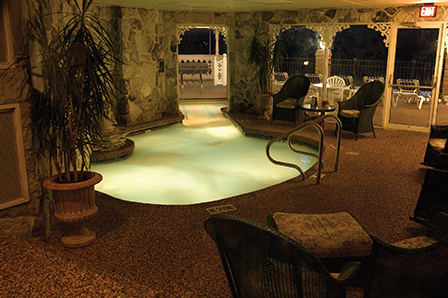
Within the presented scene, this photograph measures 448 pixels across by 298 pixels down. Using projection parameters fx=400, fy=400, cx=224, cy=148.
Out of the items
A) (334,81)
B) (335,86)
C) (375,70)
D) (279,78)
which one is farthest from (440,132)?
(375,70)

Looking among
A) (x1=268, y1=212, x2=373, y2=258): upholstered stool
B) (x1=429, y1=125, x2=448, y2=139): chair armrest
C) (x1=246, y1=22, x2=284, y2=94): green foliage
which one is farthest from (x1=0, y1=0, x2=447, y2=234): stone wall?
(x1=268, y1=212, x2=373, y2=258): upholstered stool

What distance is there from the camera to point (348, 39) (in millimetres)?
17406

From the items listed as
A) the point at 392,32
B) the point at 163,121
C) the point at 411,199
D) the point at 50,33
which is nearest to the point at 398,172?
the point at 411,199

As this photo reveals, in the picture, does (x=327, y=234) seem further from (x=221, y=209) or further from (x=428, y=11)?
(x=428, y=11)

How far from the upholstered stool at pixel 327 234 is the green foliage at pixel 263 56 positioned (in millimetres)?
6217

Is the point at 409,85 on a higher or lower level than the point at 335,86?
higher

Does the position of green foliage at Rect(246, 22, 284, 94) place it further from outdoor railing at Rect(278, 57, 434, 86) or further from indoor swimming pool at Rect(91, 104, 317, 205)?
outdoor railing at Rect(278, 57, 434, 86)

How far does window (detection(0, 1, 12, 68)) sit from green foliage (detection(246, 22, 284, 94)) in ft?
20.1

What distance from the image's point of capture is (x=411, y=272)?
6.21 ft

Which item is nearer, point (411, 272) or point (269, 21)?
point (411, 272)

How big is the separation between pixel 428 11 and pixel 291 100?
2812 mm

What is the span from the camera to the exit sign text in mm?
6969

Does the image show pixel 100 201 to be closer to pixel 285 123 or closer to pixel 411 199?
pixel 411 199

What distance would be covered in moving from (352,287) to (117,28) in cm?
676
